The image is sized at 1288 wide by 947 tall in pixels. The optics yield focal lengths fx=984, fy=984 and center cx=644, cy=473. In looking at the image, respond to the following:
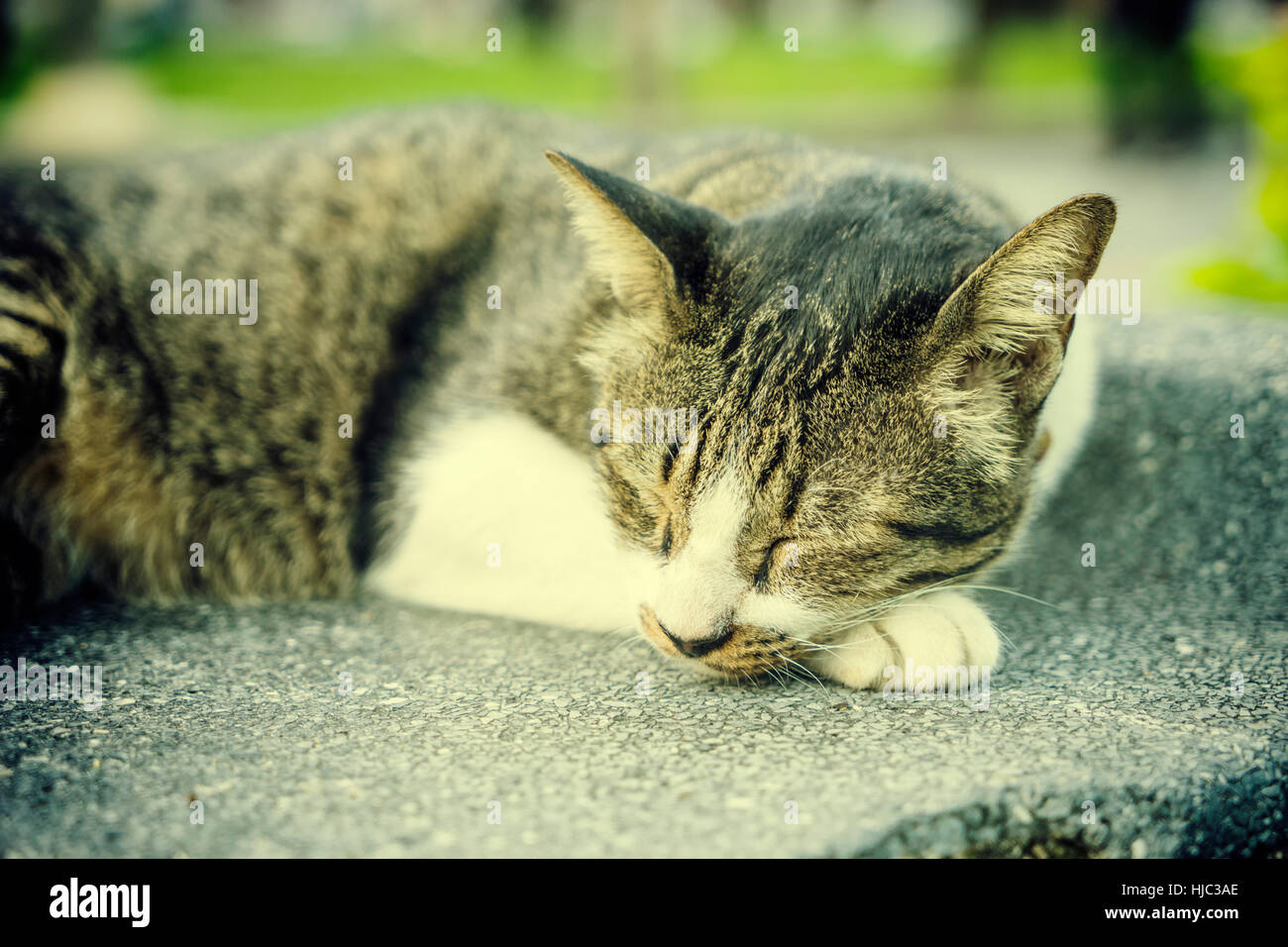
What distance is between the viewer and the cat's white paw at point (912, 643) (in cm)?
194

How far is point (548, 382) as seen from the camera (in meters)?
2.46

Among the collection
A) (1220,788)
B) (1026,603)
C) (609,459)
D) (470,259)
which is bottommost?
(1220,788)

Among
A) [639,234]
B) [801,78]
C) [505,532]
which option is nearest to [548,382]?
[505,532]

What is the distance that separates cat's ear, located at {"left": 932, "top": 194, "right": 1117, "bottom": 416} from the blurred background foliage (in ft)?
4.05

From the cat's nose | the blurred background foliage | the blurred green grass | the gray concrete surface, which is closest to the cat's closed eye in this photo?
the cat's nose

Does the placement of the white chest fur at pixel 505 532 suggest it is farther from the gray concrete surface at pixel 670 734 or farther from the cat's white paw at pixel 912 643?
the cat's white paw at pixel 912 643

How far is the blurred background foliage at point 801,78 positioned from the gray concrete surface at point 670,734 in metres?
1.36

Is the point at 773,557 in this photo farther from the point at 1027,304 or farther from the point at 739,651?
the point at 1027,304

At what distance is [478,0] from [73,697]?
65.8 feet
